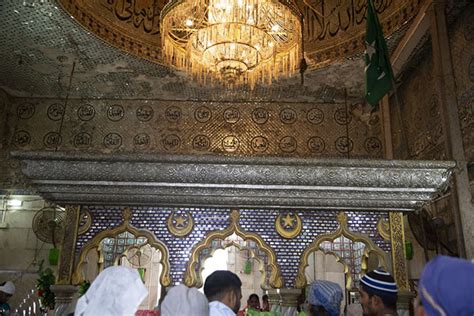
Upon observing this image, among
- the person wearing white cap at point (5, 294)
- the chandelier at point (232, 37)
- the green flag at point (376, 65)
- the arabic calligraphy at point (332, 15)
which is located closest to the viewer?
the green flag at point (376, 65)

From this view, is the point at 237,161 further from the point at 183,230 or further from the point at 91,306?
the point at 91,306

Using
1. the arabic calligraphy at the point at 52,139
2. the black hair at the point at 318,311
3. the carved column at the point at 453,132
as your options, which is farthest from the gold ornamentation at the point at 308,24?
the black hair at the point at 318,311

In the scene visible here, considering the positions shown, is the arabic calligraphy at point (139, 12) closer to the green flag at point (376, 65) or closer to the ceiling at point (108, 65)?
the ceiling at point (108, 65)

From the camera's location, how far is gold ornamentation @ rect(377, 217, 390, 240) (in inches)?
101

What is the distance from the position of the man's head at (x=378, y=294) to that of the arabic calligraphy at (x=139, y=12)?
5.47 meters

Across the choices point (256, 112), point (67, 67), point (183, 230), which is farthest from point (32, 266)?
point (183, 230)

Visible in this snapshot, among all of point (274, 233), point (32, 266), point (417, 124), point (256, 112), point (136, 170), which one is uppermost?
point (256, 112)

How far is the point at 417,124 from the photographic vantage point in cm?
604

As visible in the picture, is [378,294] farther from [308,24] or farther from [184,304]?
[308,24]

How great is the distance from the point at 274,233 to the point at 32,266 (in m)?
5.76

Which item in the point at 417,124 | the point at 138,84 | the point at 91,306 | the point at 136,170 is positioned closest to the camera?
the point at 91,306

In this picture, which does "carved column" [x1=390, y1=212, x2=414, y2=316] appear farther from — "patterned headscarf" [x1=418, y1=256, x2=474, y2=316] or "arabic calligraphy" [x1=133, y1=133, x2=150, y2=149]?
"arabic calligraphy" [x1=133, y1=133, x2=150, y2=149]

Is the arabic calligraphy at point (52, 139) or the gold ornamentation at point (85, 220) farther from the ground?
the arabic calligraphy at point (52, 139)

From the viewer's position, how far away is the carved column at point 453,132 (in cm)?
411
